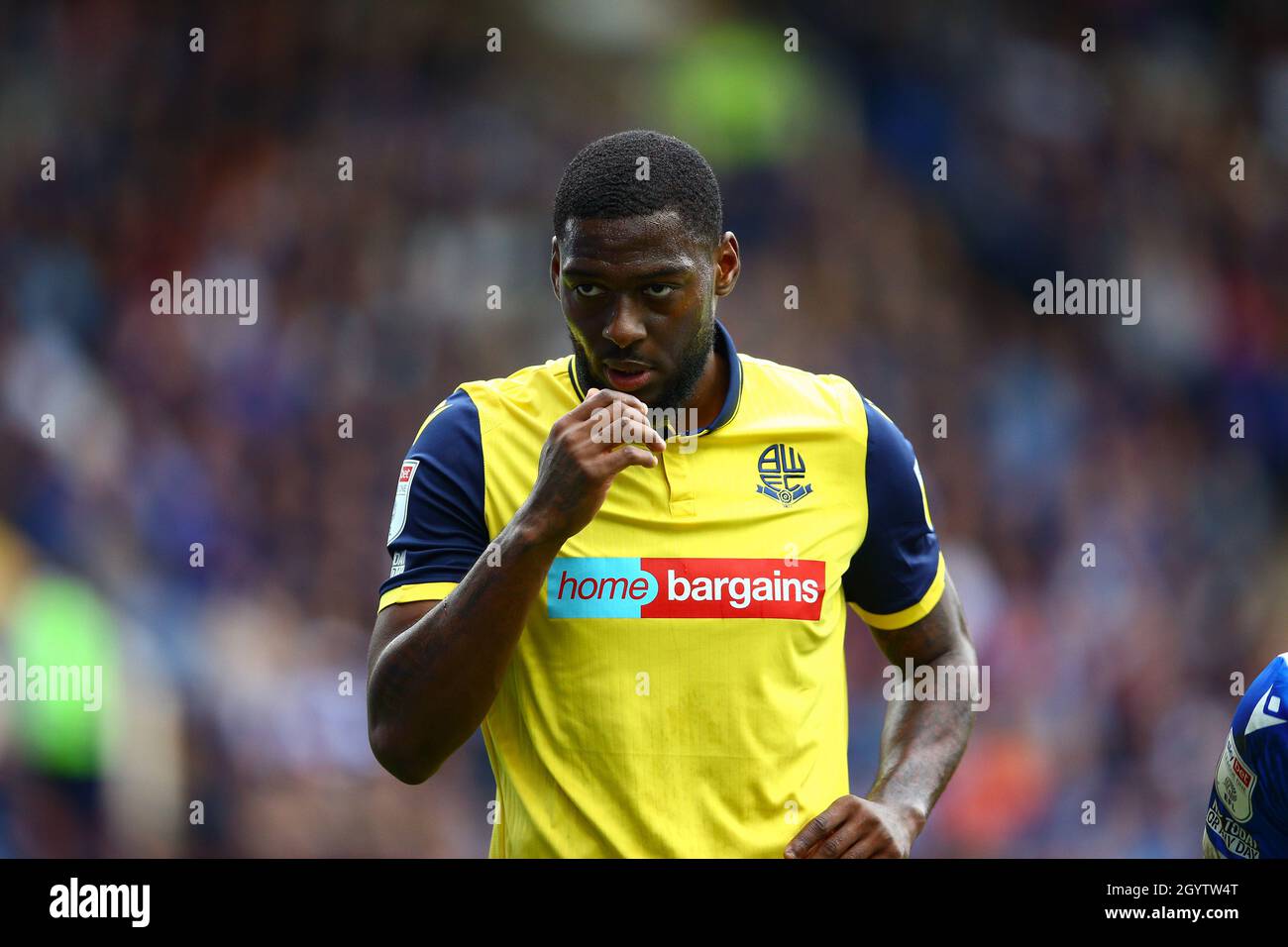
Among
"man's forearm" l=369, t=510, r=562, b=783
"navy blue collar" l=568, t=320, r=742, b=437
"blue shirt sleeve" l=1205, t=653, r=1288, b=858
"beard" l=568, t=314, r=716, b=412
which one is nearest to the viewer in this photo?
"man's forearm" l=369, t=510, r=562, b=783

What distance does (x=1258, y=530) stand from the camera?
7.80 metres

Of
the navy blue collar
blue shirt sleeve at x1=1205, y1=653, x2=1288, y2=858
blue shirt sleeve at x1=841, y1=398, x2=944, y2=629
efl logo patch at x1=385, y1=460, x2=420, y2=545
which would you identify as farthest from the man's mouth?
blue shirt sleeve at x1=1205, y1=653, x2=1288, y2=858

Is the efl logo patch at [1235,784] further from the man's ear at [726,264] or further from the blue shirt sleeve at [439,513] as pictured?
the blue shirt sleeve at [439,513]

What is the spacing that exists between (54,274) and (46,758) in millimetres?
2392

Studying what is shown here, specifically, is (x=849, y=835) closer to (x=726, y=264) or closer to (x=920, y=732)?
(x=920, y=732)

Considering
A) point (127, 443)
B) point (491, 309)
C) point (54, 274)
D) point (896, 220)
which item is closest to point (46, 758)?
point (127, 443)

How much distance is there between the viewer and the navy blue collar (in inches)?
120

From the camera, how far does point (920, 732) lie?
315cm

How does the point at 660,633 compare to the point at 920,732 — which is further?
the point at 920,732

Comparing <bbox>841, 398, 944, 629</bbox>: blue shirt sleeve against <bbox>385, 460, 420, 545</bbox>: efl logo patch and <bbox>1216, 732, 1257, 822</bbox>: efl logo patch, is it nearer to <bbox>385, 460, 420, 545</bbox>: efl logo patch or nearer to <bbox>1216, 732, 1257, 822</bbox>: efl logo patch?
<bbox>1216, 732, 1257, 822</bbox>: efl logo patch

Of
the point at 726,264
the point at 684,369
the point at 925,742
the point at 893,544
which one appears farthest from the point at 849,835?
the point at 726,264

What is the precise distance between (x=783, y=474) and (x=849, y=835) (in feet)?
2.34

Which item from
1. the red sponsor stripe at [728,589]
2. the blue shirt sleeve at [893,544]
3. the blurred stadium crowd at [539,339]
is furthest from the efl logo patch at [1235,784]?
the blurred stadium crowd at [539,339]

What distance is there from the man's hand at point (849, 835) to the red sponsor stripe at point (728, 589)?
1.20 feet
